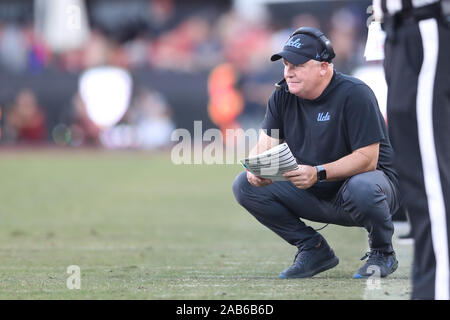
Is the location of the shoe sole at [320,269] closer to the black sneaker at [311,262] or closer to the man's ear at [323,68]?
the black sneaker at [311,262]

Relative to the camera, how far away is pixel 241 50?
77.3 ft

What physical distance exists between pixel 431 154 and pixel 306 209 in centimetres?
194

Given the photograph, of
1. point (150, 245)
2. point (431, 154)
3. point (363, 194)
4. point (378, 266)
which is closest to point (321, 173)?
point (363, 194)

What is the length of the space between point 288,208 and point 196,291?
113 cm

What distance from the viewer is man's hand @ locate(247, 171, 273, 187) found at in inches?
210

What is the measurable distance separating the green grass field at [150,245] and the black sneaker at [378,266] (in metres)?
0.09

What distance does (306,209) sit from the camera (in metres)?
5.59

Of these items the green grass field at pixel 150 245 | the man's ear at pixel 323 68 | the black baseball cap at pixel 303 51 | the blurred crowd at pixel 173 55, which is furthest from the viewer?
the blurred crowd at pixel 173 55

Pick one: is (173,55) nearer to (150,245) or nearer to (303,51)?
(150,245)

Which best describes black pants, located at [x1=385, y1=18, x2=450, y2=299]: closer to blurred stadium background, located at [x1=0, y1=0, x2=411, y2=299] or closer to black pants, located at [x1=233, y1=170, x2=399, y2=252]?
Answer: blurred stadium background, located at [x1=0, y1=0, x2=411, y2=299]

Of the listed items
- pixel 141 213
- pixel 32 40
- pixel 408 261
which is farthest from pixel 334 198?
pixel 32 40

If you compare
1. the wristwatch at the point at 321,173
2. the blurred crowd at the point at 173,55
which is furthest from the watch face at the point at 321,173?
the blurred crowd at the point at 173,55

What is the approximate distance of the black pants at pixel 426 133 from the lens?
368 centimetres

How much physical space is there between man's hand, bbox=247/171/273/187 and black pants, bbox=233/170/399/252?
160 mm
